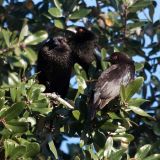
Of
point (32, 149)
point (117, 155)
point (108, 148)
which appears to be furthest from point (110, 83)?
point (32, 149)

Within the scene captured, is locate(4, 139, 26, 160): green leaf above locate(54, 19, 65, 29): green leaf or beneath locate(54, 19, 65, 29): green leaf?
beneath

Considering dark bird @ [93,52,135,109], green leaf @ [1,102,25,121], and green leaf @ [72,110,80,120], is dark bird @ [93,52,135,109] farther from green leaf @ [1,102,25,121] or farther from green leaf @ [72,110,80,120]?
green leaf @ [1,102,25,121]

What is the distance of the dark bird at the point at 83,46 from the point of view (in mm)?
6162

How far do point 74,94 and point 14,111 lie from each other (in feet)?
4.44

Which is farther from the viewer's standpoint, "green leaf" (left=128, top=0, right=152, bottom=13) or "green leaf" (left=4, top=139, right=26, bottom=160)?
"green leaf" (left=128, top=0, right=152, bottom=13)

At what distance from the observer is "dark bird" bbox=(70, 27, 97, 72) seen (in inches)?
243

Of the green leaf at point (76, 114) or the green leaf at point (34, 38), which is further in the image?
the green leaf at point (76, 114)

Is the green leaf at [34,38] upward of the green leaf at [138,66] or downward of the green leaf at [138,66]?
upward

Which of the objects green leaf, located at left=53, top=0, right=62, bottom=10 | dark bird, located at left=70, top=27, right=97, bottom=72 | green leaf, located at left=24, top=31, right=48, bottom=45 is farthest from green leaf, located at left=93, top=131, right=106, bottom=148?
dark bird, located at left=70, top=27, right=97, bottom=72

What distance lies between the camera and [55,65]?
5.77 metres

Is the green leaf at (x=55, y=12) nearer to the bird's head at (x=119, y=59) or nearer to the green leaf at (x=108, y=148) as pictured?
the bird's head at (x=119, y=59)

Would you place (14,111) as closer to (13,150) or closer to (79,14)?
(13,150)

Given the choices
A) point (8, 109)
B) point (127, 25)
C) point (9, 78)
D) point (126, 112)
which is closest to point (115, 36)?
point (127, 25)

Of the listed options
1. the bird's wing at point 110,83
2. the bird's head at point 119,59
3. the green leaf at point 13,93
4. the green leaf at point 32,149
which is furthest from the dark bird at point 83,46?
the green leaf at point 32,149
